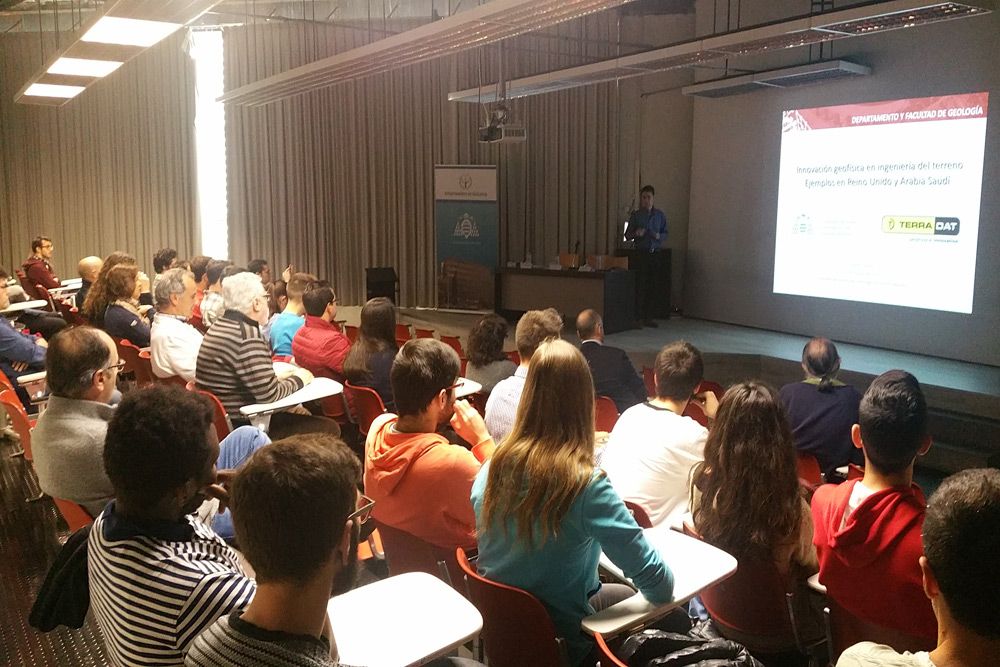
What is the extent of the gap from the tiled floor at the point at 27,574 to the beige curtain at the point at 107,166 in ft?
28.2

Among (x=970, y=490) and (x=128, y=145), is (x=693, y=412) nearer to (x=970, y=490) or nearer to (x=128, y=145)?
(x=970, y=490)

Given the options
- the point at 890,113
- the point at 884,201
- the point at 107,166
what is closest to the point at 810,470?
the point at 884,201

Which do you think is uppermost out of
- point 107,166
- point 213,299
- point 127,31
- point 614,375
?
point 127,31

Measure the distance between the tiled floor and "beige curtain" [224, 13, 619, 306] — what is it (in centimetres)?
753

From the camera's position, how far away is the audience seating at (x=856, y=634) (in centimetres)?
196

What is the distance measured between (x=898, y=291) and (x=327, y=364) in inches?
227

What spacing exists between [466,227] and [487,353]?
6.91 meters

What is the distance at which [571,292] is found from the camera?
371 inches

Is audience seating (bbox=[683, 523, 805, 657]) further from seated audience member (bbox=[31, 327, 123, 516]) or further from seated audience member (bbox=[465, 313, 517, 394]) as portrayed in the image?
seated audience member (bbox=[465, 313, 517, 394])

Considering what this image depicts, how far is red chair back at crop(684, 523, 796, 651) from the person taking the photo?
2.12 m

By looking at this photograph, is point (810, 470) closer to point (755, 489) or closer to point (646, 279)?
point (755, 489)

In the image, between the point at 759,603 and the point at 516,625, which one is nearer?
the point at 516,625

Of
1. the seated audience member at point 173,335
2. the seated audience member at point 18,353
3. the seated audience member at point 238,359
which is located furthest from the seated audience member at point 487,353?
the seated audience member at point 18,353

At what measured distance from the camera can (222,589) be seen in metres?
1.51
